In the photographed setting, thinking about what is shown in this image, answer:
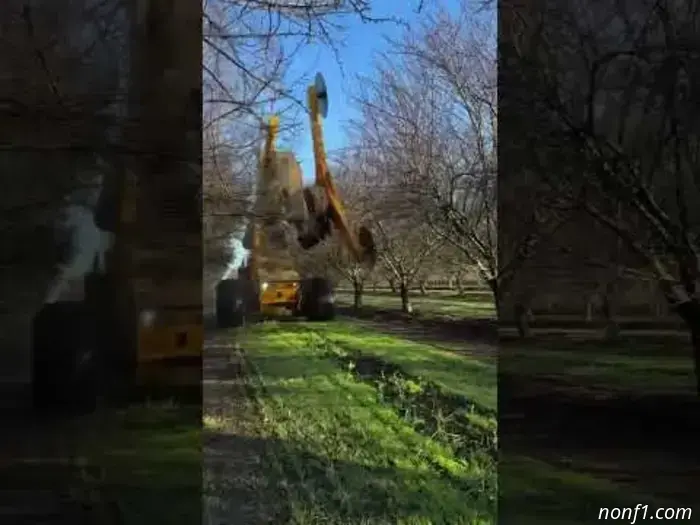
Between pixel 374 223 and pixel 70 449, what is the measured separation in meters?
1.52

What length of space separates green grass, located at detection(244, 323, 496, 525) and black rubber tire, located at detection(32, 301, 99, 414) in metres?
0.64

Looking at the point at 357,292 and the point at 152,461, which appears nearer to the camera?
the point at 152,461

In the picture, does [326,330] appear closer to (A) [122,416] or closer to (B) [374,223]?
(B) [374,223]

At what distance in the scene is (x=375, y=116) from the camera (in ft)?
11.9

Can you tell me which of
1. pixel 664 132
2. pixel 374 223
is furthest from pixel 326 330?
pixel 664 132

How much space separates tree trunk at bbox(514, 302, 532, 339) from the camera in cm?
354

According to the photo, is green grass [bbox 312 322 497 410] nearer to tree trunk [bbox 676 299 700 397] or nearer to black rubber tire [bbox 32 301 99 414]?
tree trunk [bbox 676 299 700 397]

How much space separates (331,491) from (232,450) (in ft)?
1.42

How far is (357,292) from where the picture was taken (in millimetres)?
3555

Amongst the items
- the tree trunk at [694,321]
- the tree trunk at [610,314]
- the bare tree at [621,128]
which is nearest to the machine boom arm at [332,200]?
the bare tree at [621,128]

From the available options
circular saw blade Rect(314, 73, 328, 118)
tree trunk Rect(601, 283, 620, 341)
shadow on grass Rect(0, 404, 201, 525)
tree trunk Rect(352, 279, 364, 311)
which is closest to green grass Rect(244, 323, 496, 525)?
tree trunk Rect(352, 279, 364, 311)

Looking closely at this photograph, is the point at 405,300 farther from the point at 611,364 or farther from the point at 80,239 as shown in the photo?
the point at 80,239

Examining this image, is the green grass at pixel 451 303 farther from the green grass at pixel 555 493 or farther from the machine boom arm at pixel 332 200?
the green grass at pixel 555 493

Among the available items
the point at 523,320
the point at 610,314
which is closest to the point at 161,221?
the point at 523,320
